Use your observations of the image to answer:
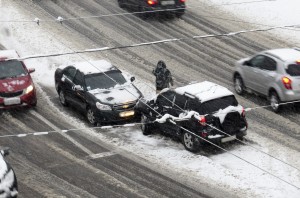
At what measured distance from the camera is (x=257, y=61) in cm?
2148

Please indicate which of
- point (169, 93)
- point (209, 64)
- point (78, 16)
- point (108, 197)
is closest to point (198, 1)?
point (78, 16)

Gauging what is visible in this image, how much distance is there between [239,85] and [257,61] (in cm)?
129

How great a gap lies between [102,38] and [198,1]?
8371 millimetres

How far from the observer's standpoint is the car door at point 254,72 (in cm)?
2120

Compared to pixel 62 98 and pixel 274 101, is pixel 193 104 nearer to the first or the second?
pixel 274 101

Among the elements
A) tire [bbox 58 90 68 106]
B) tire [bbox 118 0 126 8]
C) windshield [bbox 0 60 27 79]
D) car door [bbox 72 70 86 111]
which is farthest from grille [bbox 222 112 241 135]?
tire [bbox 118 0 126 8]

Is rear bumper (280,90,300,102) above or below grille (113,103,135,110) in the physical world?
above

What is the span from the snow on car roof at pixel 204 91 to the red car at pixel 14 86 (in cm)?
573

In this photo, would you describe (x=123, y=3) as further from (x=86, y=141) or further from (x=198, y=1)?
(x=86, y=141)

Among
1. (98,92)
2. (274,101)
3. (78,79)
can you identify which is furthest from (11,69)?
(274,101)

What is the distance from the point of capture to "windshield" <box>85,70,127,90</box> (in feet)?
66.7

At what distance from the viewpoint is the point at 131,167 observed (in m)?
16.7

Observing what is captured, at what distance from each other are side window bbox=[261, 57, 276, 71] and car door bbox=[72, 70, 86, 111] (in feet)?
20.8

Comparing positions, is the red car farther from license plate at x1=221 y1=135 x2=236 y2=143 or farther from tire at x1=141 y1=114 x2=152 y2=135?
license plate at x1=221 y1=135 x2=236 y2=143
